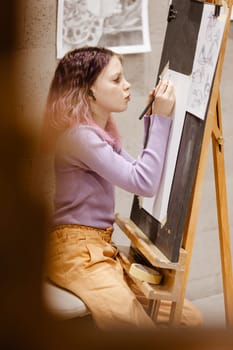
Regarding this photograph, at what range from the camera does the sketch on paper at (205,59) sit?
1.36 metres

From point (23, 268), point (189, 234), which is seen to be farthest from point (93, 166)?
point (23, 268)

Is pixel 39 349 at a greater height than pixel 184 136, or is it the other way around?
pixel 39 349

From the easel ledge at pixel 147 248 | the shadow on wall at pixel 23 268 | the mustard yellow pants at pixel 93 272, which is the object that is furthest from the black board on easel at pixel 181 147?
the shadow on wall at pixel 23 268

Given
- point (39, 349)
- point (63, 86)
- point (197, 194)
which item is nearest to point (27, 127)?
point (39, 349)

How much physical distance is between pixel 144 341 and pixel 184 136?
134 cm

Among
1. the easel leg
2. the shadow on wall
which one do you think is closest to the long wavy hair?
the easel leg

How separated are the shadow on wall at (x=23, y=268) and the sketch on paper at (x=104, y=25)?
173 centimetres

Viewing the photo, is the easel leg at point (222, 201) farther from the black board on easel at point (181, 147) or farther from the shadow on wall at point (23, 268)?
the shadow on wall at point (23, 268)

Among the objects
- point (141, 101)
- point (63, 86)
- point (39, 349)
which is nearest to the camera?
point (39, 349)

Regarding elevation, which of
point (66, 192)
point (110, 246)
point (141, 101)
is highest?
point (141, 101)

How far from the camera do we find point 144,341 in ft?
0.31

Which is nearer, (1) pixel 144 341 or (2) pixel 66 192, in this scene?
(1) pixel 144 341

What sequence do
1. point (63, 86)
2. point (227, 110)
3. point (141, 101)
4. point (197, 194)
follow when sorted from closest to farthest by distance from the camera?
point (197, 194) → point (63, 86) → point (141, 101) → point (227, 110)

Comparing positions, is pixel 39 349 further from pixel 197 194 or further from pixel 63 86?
pixel 63 86
